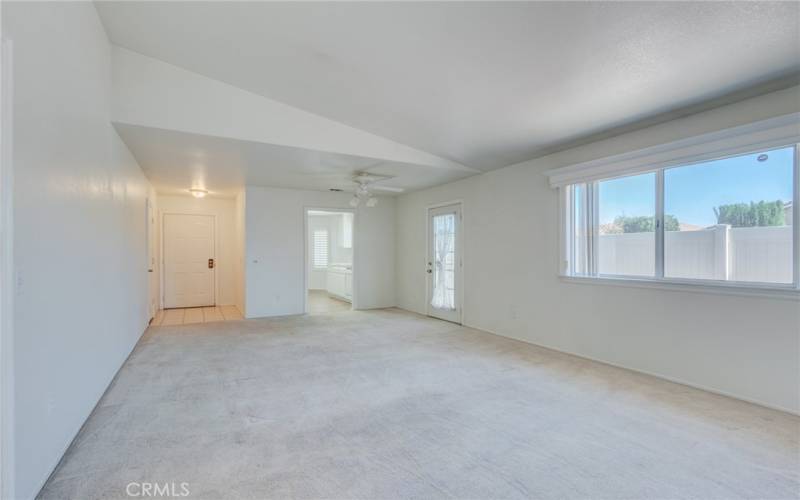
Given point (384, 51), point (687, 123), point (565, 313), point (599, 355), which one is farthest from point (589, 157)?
point (384, 51)

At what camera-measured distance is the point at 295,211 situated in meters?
7.11

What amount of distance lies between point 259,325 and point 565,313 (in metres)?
4.63

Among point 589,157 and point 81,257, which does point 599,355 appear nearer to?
point 589,157

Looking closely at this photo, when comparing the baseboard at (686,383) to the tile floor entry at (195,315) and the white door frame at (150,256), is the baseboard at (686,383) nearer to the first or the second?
the tile floor entry at (195,315)

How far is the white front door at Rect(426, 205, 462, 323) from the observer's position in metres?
6.29

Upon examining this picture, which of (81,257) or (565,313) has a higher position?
(81,257)

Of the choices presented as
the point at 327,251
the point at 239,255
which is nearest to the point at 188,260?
the point at 239,255

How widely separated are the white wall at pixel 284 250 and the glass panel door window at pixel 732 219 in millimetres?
5394

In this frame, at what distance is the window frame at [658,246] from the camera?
2770 millimetres

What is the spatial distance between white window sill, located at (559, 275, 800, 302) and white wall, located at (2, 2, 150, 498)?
463cm

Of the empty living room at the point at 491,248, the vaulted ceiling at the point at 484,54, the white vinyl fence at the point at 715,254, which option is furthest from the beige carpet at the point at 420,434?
the vaulted ceiling at the point at 484,54

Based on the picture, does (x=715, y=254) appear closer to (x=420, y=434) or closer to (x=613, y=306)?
(x=613, y=306)

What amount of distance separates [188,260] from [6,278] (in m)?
7.06

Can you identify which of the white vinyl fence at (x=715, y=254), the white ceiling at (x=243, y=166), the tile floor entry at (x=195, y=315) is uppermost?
the white ceiling at (x=243, y=166)
